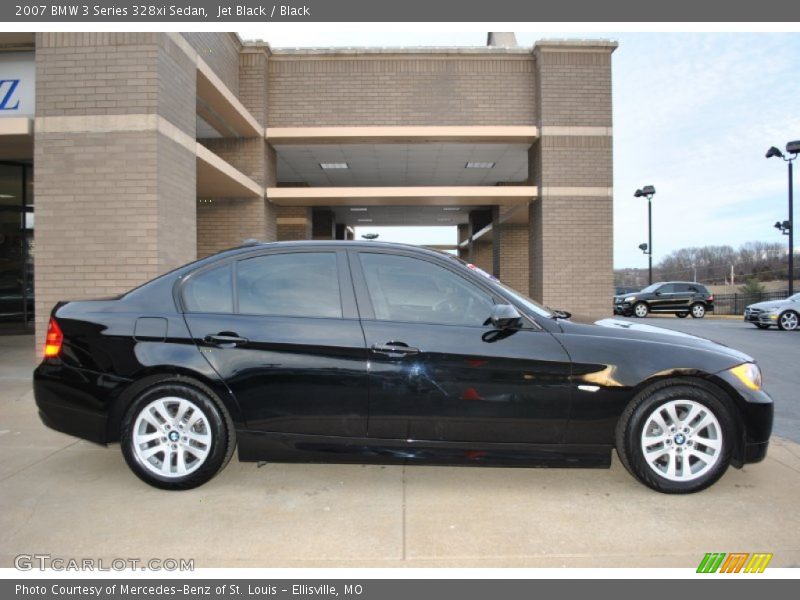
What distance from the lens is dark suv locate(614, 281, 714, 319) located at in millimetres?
22250

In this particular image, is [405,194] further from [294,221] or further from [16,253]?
[16,253]

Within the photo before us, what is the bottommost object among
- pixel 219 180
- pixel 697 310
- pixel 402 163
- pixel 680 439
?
pixel 680 439

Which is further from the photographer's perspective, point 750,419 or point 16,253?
point 16,253

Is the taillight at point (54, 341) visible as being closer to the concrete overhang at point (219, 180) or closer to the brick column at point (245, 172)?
the concrete overhang at point (219, 180)

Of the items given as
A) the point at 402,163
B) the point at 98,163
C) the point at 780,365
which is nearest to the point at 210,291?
the point at 98,163

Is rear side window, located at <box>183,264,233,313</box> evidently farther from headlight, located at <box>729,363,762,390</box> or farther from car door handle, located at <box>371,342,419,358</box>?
headlight, located at <box>729,363,762,390</box>

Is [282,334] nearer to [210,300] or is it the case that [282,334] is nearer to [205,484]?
[210,300]

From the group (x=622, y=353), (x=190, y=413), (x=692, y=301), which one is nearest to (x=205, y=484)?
(x=190, y=413)

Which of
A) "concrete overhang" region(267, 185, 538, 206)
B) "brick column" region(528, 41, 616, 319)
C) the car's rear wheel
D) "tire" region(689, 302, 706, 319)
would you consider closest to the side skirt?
"brick column" region(528, 41, 616, 319)

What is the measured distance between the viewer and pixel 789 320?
15.7 metres

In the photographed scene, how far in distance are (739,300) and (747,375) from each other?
29.4 metres

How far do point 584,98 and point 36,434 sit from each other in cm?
990

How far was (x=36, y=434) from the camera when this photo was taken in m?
4.78

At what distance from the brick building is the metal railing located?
19.2 metres
